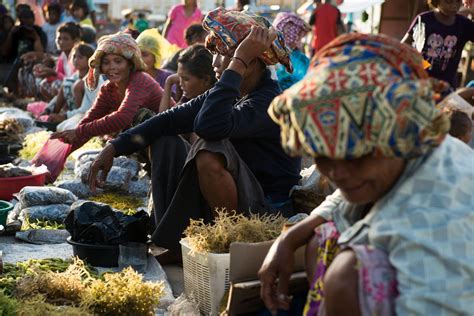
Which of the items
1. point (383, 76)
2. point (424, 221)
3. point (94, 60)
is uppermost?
point (383, 76)

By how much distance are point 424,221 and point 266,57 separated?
6.77 feet

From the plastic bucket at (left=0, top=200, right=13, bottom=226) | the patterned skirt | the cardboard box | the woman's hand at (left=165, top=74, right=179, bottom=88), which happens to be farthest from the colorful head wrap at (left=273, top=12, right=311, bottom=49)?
the patterned skirt

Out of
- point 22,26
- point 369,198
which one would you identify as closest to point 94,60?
point 369,198

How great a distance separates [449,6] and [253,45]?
2688mm

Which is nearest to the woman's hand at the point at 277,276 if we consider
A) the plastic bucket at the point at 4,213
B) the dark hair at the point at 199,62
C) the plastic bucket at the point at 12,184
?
the dark hair at the point at 199,62

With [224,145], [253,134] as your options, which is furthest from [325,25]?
[224,145]

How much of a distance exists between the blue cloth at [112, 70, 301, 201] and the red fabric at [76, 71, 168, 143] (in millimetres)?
1365

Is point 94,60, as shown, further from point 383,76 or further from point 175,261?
point 383,76

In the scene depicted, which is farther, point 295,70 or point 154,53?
point 154,53

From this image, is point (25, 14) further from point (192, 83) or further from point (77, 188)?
point (192, 83)

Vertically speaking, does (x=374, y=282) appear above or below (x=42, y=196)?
above

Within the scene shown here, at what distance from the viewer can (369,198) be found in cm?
212

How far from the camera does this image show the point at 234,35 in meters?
3.94

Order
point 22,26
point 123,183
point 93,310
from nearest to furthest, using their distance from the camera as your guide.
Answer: point 93,310 < point 123,183 < point 22,26
